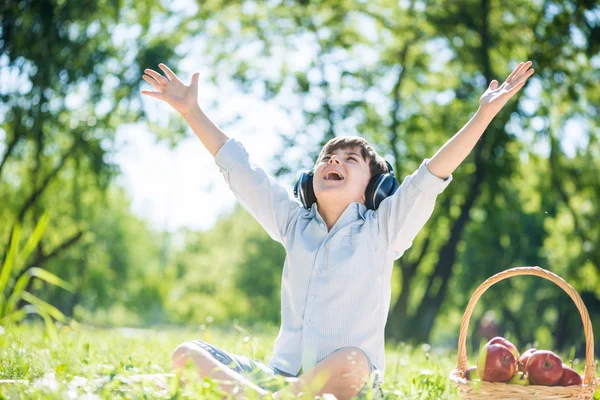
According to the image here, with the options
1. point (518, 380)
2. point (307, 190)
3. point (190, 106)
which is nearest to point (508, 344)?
point (518, 380)

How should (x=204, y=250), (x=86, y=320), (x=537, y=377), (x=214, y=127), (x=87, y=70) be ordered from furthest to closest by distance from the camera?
(x=204, y=250) → (x=86, y=320) → (x=87, y=70) → (x=214, y=127) → (x=537, y=377)

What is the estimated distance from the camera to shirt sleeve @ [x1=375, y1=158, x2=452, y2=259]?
355 centimetres

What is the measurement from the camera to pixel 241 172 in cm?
393

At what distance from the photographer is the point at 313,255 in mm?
3689

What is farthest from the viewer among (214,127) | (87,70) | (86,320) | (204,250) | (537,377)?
(204,250)

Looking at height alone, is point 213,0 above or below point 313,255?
above

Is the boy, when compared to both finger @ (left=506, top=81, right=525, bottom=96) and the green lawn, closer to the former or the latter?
finger @ (left=506, top=81, right=525, bottom=96)

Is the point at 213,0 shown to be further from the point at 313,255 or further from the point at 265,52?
the point at 313,255

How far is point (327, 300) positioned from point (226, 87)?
43.3 feet

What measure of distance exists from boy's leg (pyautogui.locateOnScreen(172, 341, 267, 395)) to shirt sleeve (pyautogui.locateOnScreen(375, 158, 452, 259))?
3.45 ft

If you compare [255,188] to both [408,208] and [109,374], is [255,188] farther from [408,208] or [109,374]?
[109,374]

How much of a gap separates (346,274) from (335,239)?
0.23 meters

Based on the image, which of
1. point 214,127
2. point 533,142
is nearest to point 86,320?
point 533,142

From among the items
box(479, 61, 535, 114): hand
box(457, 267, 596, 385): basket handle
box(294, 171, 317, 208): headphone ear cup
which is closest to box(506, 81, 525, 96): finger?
box(479, 61, 535, 114): hand
